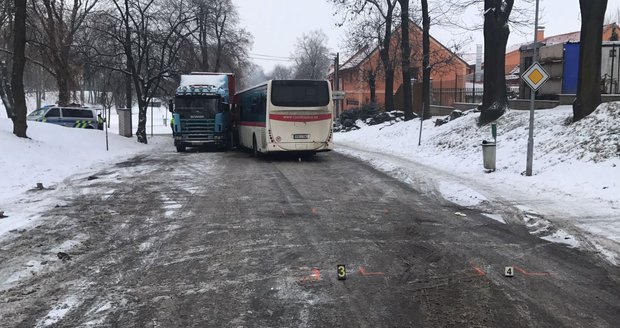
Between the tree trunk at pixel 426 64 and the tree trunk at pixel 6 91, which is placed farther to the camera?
the tree trunk at pixel 426 64

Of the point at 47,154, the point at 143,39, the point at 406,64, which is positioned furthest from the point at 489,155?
the point at 143,39

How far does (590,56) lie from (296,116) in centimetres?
924

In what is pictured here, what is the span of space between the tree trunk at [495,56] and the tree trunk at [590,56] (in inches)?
204

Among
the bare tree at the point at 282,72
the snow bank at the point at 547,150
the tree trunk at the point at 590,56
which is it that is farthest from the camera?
the bare tree at the point at 282,72

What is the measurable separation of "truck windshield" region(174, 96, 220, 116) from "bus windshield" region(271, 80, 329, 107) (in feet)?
22.1

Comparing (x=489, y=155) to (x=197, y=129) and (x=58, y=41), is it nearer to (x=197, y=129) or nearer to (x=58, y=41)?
(x=197, y=129)

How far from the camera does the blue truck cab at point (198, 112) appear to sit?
2419cm

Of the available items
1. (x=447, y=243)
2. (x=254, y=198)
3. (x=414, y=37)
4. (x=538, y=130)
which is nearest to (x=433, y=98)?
(x=414, y=37)

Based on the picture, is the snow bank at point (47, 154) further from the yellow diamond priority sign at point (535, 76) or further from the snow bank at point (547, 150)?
the yellow diamond priority sign at point (535, 76)

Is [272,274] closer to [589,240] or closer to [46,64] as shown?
[589,240]

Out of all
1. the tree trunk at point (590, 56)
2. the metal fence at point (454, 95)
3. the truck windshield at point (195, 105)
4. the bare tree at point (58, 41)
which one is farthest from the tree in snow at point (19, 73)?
the metal fence at point (454, 95)

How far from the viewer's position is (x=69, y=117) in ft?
101

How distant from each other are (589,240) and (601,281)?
1.87 m

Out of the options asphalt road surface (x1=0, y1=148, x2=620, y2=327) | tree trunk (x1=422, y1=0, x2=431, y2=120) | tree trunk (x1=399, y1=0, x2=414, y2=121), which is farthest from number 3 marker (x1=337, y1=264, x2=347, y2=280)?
tree trunk (x1=399, y1=0, x2=414, y2=121)
